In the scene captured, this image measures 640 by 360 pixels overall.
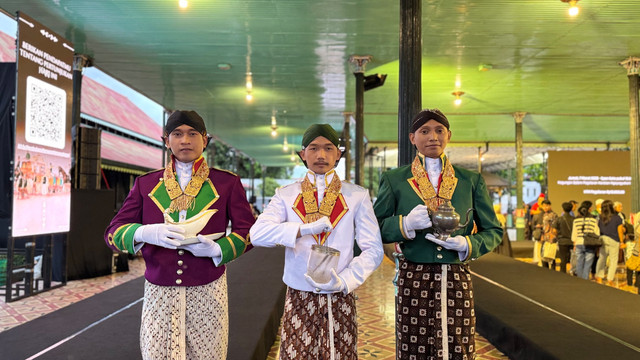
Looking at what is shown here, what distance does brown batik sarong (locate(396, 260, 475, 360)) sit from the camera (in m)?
2.28

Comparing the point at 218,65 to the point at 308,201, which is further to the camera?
the point at 218,65

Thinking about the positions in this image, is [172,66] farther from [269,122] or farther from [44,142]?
[269,122]

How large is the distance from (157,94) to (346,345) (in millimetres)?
13168

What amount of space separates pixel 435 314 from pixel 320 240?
69 centimetres

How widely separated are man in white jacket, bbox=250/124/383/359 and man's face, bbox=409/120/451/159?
17.3 inches

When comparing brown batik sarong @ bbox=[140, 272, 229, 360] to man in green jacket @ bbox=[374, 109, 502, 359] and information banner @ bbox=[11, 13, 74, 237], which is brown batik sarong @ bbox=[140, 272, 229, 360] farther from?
information banner @ bbox=[11, 13, 74, 237]

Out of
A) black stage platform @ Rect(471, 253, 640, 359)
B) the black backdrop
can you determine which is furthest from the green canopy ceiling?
black stage platform @ Rect(471, 253, 640, 359)

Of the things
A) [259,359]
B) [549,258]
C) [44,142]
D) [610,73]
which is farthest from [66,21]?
[610,73]

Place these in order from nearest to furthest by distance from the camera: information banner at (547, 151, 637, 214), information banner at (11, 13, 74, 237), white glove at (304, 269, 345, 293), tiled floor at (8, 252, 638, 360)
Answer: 1. white glove at (304, 269, 345, 293)
2. tiled floor at (8, 252, 638, 360)
3. information banner at (11, 13, 74, 237)
4. information banner at (547, 151, 637, 214)

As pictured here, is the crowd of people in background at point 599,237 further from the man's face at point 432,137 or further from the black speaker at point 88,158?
the black speaker at point 88,158

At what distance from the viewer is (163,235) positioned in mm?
1990

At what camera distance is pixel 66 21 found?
840 cm

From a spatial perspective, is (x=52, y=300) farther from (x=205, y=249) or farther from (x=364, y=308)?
(x=205, y=249)

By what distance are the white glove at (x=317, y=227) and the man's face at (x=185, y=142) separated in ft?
2.06
